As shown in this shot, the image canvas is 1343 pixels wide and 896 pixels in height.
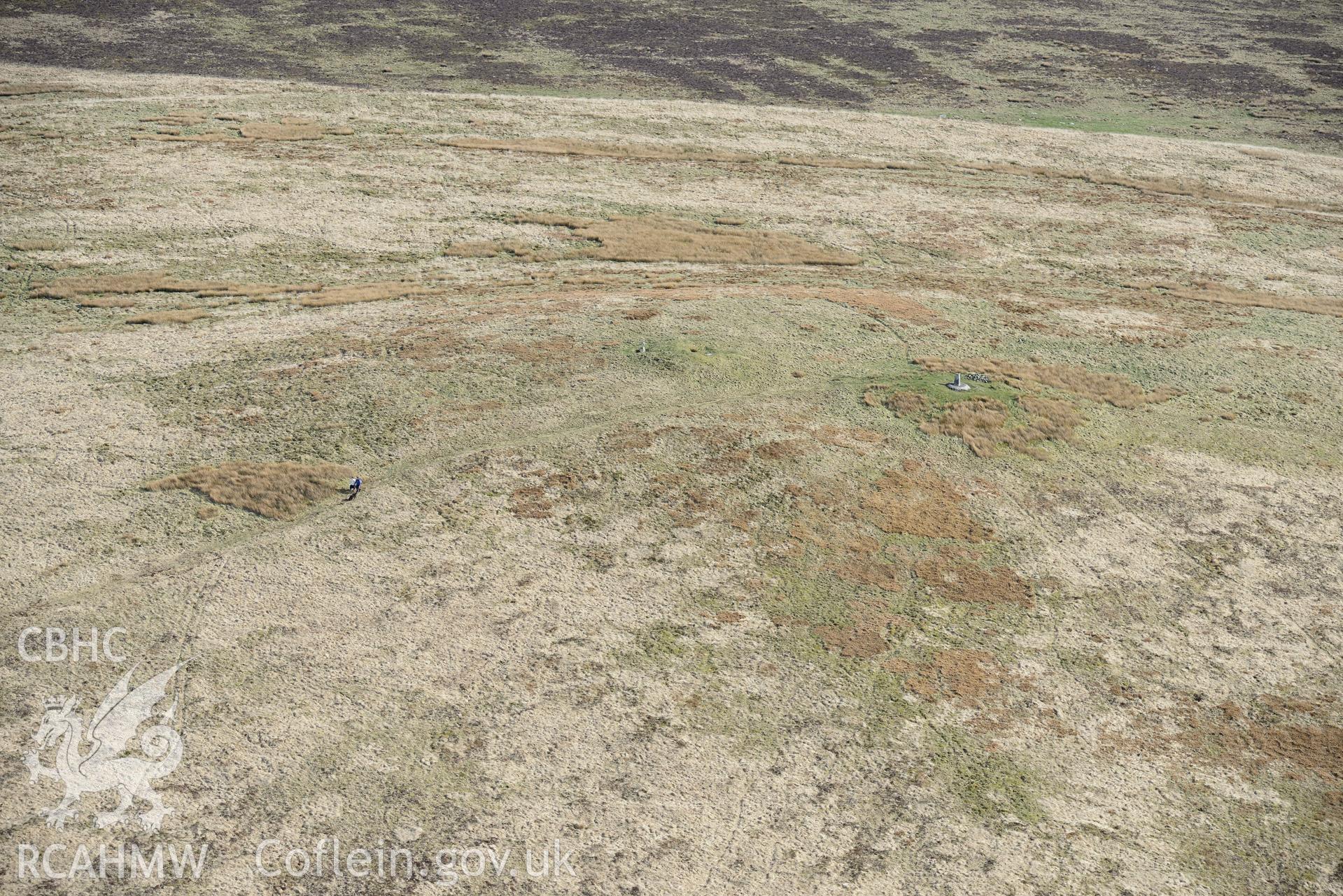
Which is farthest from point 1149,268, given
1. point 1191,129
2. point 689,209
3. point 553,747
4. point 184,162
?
point 184,162

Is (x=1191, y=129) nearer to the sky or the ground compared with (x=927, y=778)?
nearer to the sky

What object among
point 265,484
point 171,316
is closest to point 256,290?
point 171,316

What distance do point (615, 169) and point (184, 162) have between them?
706 cm

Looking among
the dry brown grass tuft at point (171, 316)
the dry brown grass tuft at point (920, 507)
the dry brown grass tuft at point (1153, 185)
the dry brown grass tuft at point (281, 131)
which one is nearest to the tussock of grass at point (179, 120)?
the dry brown grass tuft at point (281, 131)

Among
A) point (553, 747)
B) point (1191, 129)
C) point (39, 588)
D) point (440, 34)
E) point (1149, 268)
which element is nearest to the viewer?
point (553, 747)

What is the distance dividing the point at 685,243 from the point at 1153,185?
32.7 ft

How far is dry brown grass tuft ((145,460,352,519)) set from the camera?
1009cm

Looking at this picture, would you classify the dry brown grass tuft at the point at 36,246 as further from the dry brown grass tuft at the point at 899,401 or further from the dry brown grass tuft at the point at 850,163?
the dry brown grass tuft at the point at 850,163

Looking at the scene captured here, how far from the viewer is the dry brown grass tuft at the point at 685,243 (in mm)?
17078

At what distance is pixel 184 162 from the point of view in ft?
62.7

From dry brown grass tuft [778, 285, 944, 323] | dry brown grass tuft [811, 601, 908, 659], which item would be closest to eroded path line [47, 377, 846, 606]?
dry brown grass tuft [778, 285, 944, 323]

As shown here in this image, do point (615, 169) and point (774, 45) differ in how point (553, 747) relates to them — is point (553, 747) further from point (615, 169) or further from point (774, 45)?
point (774, 45)

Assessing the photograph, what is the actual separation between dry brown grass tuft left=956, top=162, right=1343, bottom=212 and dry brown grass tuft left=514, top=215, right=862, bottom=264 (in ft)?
20.5

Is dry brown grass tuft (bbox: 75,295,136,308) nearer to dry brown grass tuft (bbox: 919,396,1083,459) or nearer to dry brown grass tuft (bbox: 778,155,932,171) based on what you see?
dry brown grass tuft (bbox: 919,396,1083,459)
